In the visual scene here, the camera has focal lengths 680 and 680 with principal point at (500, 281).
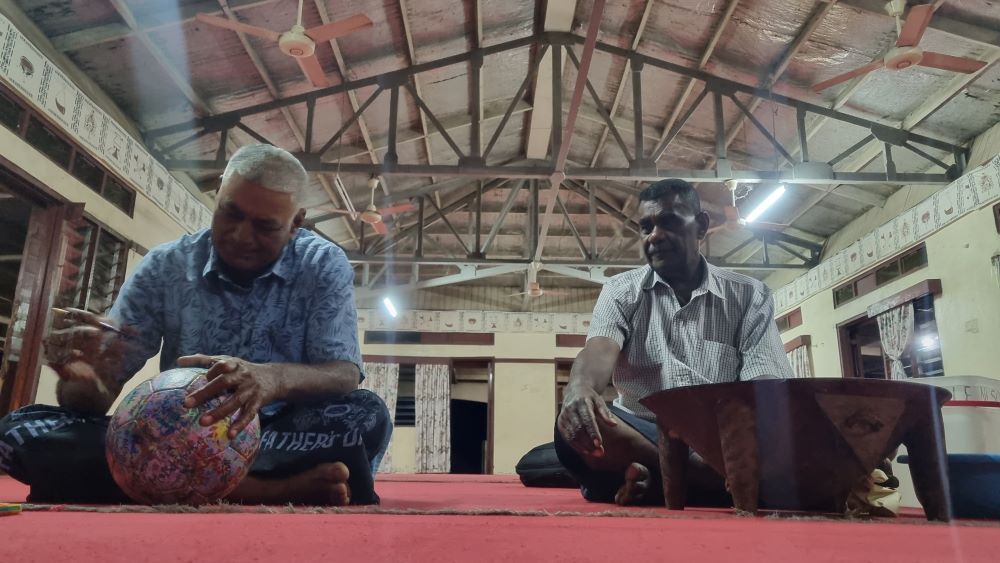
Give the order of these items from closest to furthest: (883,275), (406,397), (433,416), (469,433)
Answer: (883,275) < (433,416) < (406,397) < (469,433)

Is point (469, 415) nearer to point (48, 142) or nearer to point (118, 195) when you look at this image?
point (118, 195)

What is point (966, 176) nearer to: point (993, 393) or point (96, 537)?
point (993, 393)

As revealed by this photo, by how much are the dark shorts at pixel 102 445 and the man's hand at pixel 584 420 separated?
0.52 metres

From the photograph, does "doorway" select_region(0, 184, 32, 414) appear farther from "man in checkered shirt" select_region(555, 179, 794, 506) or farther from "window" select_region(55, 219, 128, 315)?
"man in checkered shirt" select_region(555, 179, 794, 506)

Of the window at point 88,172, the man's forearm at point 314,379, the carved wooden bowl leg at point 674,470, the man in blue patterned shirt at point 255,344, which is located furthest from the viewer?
the window at point 88,172

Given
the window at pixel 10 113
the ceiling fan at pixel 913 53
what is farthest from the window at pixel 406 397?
the ceiling fan at pixel 913 53

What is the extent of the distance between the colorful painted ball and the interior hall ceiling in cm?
431

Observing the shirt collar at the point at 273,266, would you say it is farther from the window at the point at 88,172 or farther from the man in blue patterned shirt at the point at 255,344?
the window at the point at 88,172

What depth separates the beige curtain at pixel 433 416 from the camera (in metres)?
12.3

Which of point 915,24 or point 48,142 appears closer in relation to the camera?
point 915,24

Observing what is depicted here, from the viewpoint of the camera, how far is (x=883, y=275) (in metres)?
8.62

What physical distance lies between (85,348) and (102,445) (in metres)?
0.26

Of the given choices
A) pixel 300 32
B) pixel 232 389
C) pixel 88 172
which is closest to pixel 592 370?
pixel 232 389

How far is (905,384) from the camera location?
5.23 feet
